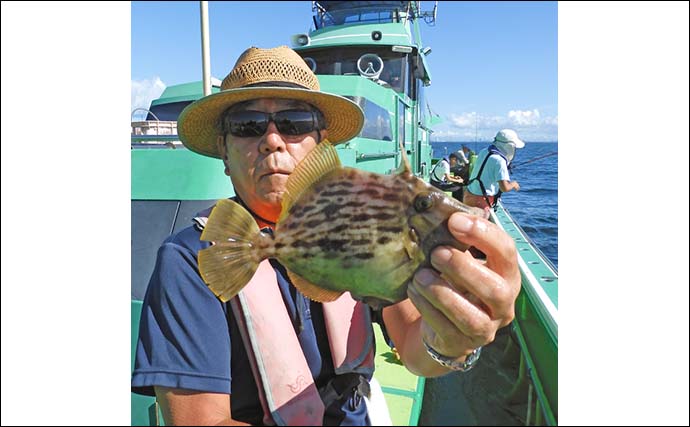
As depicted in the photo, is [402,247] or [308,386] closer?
[402,247]

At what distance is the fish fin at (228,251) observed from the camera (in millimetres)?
999

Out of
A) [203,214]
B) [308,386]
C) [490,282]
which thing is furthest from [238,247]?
[490,282]

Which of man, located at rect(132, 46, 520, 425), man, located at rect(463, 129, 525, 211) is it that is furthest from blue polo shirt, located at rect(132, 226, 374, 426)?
man, located at rect(463, 129, 525, 211)

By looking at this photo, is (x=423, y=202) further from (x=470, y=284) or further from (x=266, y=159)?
(x=266, y=159)

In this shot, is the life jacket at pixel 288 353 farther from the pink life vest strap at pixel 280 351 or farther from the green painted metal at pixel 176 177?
the green painted metal at pixel 176 177

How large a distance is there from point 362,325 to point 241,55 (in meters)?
0.92

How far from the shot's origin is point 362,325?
1.33m

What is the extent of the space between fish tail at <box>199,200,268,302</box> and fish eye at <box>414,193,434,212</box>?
1.19 feet

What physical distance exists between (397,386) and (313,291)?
3.70ft

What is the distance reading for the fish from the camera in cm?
95

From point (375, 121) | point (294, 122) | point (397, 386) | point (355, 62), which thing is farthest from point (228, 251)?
point (355, 62)

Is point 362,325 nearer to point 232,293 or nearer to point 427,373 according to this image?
point 427,373

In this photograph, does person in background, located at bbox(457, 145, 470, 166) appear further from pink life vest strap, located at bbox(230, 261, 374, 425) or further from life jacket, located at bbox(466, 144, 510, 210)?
pink life vest strap, located at bbox(230, 261, 374, 425)

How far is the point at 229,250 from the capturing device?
1.01m
